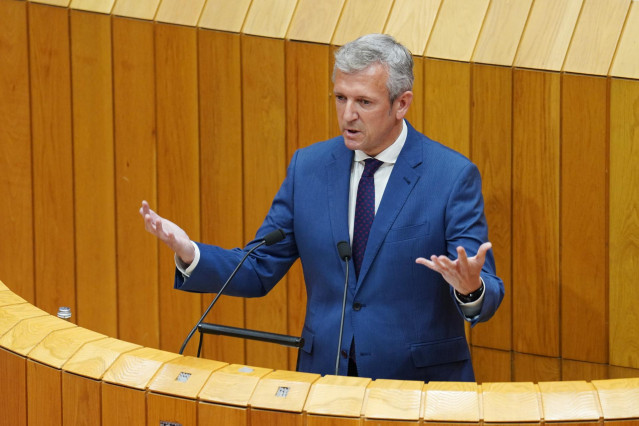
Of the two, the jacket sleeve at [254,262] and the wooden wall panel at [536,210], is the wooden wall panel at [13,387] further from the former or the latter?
the wooden wall panel at [536,210]

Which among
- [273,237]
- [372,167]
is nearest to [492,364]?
[372,167]

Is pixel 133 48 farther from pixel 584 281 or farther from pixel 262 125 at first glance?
pixel 584 281

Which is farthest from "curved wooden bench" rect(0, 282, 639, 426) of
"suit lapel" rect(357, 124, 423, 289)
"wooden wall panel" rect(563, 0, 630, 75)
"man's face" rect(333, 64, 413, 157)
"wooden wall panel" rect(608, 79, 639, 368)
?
"wooden wall panel" rect(563, 0, 630, 75)

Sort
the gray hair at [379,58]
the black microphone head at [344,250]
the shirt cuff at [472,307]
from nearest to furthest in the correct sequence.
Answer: the shirt cuff at [472,307], the black microphone head at [344,250], the gray hair at [379,58]

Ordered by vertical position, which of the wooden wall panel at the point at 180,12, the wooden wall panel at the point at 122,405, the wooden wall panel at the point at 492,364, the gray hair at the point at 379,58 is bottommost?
the wooden wall panel at the point at 492,364

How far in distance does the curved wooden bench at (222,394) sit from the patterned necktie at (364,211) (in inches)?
27.6

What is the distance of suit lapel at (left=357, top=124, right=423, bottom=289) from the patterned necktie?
0.12 ft

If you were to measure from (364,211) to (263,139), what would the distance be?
0.99 meters

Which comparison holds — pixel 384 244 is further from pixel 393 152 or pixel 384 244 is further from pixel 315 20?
pixel 315 20

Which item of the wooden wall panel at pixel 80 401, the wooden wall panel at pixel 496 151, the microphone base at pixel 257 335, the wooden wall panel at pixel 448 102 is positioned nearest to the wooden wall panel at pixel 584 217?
the wooden wall panel at pixel 496 151

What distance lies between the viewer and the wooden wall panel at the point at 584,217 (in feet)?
9.76

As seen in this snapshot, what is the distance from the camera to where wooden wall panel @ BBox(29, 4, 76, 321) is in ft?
12.3

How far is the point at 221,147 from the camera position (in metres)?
3.66

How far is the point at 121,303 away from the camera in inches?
152
